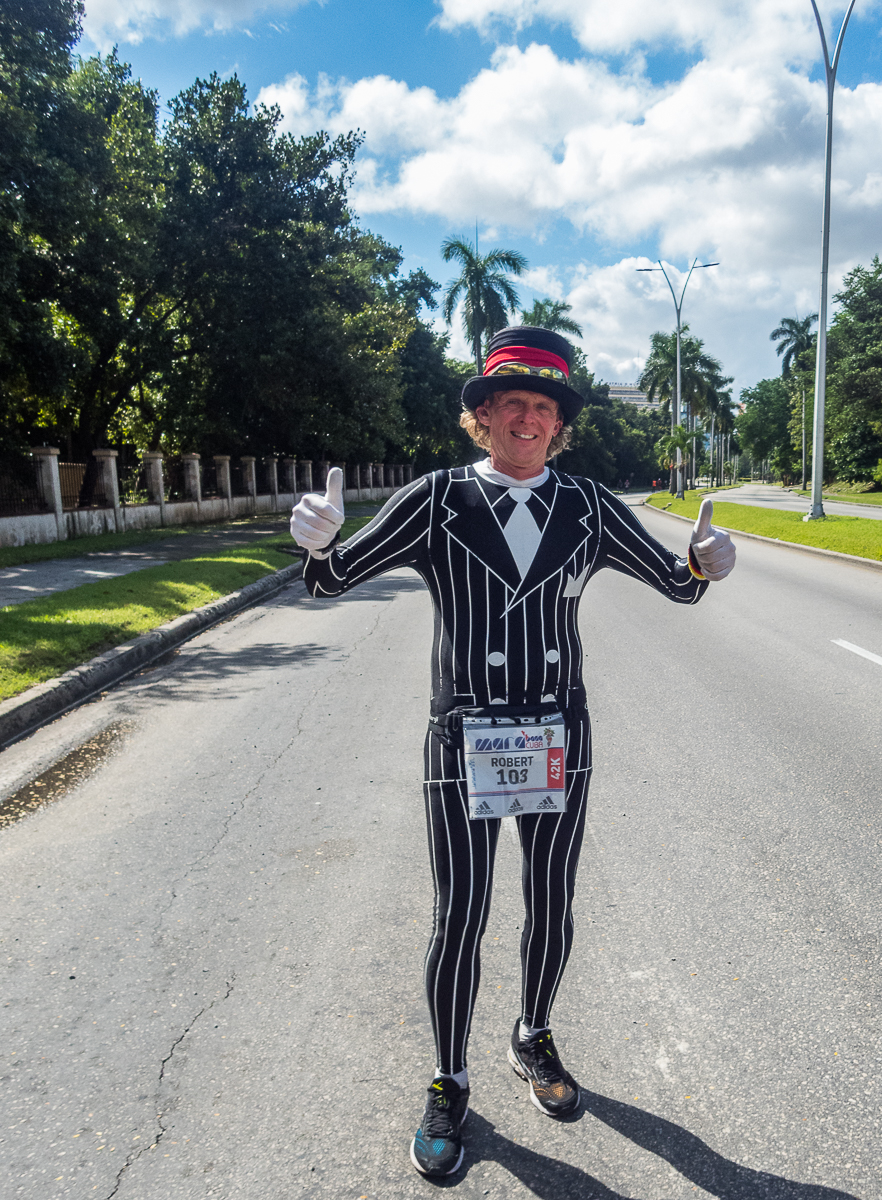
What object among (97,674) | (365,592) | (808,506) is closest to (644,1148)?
(97,674)

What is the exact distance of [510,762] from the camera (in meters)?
2.28

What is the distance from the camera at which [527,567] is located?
2.32m

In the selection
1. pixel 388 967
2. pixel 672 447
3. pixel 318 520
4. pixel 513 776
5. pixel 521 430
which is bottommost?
pixel 388 967

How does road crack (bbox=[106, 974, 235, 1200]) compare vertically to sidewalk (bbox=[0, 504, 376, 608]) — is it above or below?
below

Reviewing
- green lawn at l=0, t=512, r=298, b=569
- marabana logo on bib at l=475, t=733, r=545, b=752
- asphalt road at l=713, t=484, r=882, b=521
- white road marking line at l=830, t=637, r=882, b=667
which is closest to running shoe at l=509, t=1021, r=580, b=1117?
marabana logo on bib at l=475, t=733, r=545, b=752

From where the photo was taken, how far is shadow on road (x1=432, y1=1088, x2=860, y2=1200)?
206 centimetres

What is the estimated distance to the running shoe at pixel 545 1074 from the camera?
2332 millimetres

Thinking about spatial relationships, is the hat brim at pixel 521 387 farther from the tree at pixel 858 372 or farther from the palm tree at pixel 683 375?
the palm tree at pixel 683 375

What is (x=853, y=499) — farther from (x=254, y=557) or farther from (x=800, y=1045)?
(x=800, y=1045)

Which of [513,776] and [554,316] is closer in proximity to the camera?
[513,776]

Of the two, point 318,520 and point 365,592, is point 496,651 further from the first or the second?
point 365,592

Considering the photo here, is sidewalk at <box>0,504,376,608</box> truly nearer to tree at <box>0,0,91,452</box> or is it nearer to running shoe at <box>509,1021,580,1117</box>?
tree at <box>0,0,91,452</box>

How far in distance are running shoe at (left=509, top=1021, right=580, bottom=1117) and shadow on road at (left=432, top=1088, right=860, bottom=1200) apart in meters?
0.07

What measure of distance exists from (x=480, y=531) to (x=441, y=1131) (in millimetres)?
1506
